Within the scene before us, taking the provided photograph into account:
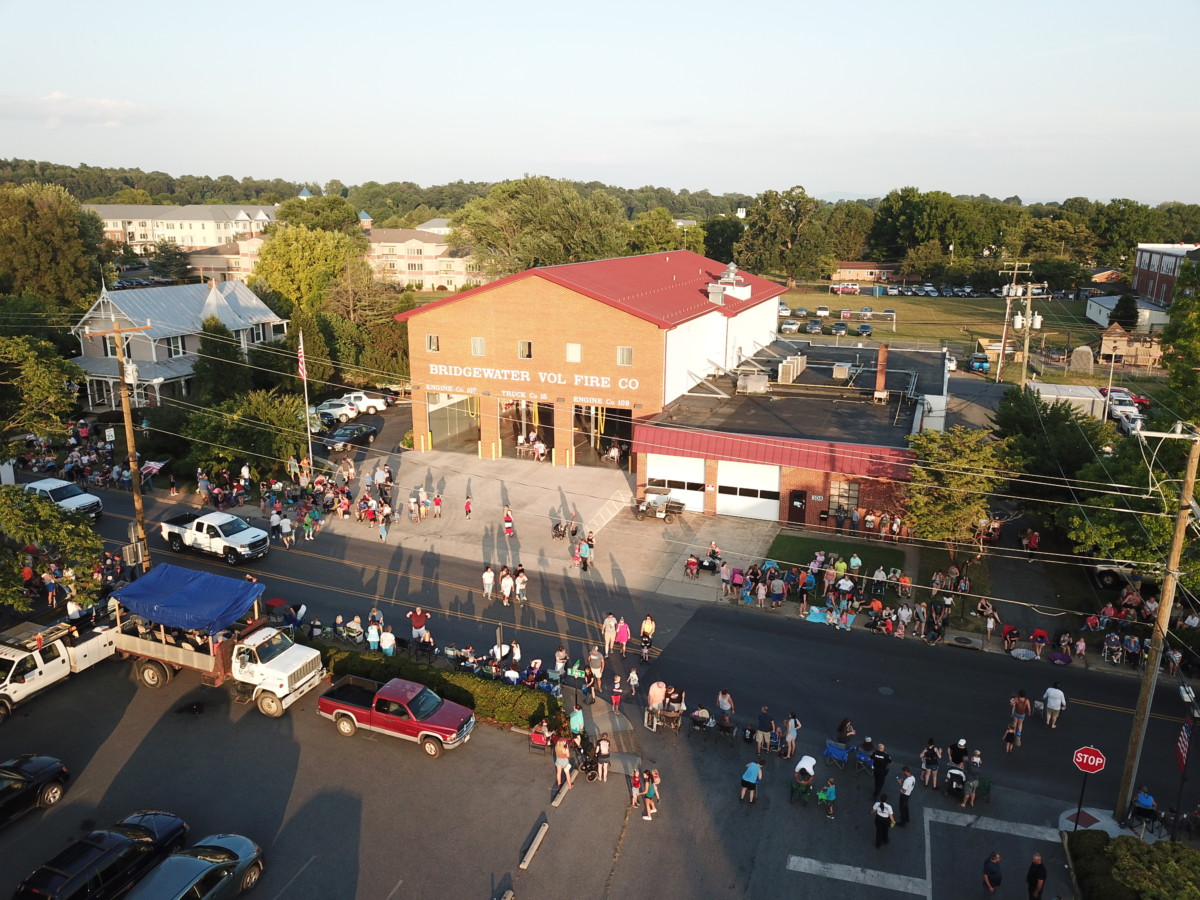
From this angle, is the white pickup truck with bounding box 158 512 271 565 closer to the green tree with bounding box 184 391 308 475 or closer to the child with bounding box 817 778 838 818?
the green tree with bounding box 184 391 308 475

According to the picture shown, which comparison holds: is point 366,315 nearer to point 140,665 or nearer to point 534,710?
point 140,665

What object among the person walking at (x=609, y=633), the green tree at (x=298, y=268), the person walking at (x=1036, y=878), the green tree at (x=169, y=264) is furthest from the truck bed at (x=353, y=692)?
the green tree at (x=169, y=264)

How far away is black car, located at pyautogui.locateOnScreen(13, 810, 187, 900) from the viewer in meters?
14.0

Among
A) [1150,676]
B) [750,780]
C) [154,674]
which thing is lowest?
[154,674]

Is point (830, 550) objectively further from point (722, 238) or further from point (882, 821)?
point (722, 238)

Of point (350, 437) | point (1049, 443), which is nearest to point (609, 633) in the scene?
point (1049, 443)

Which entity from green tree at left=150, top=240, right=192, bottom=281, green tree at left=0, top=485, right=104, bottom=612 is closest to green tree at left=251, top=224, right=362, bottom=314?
green tree at left=0, top=485, right=104, bottom=612

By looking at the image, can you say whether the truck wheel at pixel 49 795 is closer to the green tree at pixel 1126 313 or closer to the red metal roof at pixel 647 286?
the red metal roof at pixel 647 286

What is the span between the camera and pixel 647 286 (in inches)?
1816

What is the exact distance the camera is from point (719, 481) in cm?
3544

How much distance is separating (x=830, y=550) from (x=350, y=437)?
27.4 metres

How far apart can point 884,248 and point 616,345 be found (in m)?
121

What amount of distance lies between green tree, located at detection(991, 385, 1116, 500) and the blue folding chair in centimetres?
1378

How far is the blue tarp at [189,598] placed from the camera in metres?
21.1
